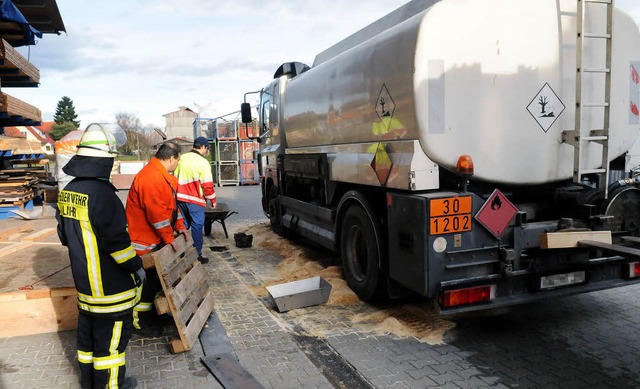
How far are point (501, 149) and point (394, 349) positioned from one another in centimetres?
198

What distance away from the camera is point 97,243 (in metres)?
3.12

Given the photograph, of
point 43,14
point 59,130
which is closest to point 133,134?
point 59,130

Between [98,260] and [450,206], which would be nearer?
[98,260]

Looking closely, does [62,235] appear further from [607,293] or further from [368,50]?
[607,293]

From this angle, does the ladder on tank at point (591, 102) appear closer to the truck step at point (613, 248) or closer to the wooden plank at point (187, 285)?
the truck step at point (613, 248)

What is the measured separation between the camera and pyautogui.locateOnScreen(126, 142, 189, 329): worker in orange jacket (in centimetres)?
436

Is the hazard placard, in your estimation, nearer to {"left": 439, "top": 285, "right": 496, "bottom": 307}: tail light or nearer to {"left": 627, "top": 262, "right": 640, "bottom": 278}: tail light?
{"left": 439, "top": 285, "right": 496, "bottom": 307}: tail light

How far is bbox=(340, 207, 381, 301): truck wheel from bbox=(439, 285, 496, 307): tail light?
1.02m

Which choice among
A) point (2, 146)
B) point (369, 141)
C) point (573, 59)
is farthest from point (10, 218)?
point (573, 59)

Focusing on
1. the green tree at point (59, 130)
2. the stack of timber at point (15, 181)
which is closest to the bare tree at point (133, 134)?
the green tree at point (59, 130)

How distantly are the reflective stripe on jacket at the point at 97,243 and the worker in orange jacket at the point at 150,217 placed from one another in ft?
3.70

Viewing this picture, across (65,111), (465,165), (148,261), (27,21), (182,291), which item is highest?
(65,111)

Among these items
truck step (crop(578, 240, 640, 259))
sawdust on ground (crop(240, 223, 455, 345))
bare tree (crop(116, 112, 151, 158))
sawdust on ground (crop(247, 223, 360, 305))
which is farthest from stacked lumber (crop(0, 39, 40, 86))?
bare tree (crop(116, 112, 151, 158))

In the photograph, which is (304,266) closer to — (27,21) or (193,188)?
(193,188)
